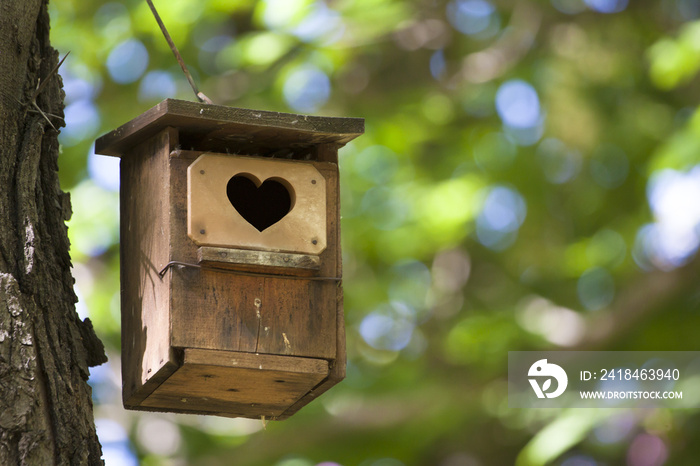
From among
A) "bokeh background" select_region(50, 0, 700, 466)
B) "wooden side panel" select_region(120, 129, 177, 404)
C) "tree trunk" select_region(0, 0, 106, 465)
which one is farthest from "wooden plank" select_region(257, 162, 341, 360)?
"bokeh background" select_region(50, 0, 700, 466)

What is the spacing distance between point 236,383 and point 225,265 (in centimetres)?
30

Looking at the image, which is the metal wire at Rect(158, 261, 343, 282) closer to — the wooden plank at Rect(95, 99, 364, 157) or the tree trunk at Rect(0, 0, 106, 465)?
the tree trunk at Rect(0, 0, 106, 465)

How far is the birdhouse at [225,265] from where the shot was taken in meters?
2.59

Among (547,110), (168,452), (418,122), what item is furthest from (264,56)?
(168,452)

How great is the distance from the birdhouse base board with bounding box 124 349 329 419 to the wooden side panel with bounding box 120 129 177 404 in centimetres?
7

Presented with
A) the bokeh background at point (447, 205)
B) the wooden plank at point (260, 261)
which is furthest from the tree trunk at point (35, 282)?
the bokeh background at point (447, 205)

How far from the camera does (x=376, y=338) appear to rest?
738 cm

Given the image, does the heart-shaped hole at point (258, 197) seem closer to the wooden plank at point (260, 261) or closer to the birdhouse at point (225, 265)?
the birdhouse at point (225, 265)

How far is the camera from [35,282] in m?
2.56

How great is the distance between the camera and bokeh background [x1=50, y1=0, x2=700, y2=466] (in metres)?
6.21

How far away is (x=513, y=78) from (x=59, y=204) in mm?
4188

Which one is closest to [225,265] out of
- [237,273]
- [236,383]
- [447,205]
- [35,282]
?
[237,273]

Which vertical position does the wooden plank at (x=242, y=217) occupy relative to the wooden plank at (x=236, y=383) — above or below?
above
